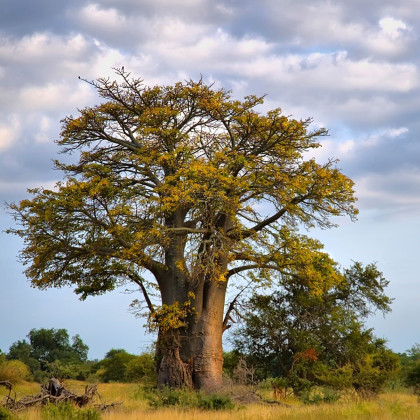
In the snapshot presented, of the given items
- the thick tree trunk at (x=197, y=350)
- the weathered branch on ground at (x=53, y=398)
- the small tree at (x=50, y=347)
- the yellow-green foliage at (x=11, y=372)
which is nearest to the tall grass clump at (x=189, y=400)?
the weathered branch on ground at (x=53, y=398)

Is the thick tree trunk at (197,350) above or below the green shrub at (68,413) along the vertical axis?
above

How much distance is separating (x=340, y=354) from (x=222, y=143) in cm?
1019

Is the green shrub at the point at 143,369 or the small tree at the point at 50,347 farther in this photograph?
Answer: the small tree at the point at 50,347

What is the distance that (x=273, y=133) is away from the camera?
24375mm

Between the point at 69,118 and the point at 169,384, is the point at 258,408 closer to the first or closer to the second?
the point at 169,384

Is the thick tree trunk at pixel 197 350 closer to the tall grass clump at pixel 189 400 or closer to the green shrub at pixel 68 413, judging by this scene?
the tall grass clump at pixel 189 400

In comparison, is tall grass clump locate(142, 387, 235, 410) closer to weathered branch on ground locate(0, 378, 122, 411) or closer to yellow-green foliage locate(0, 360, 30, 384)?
weathered branch on ground locate(0, 378, 122, 411)

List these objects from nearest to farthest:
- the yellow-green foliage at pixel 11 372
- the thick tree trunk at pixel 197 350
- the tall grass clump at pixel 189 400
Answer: the tall grass clump at pixel 189 400 → the thick tree trunk at pixel 197 350 → the yellow-green foliage at pixel 11 372

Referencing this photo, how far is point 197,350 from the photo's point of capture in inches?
942

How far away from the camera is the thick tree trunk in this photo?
23.5 m

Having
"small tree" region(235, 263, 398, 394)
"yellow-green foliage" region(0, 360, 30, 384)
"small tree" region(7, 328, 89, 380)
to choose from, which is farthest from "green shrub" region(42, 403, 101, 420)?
"small tree" region(7, 328, 89, 380)

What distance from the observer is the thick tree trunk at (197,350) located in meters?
23.5

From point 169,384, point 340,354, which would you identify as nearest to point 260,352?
point 340,354

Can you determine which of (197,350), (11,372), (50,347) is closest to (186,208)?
(197,350)
